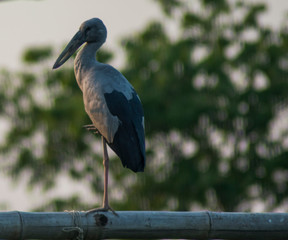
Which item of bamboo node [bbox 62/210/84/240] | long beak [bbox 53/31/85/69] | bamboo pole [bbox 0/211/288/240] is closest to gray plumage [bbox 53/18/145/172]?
long beak [bbox 53/31/85/69]

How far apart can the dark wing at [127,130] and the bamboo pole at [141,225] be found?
1.85ft

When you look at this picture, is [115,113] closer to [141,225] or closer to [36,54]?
[141,225]

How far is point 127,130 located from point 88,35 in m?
1.15

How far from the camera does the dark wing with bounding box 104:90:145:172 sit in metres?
6.30

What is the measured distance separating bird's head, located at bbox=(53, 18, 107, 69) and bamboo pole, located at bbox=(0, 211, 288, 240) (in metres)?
1.83

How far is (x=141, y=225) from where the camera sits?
580 centimetres

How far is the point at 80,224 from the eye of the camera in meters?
5.71

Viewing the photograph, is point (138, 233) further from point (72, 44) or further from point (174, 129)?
point (174, 129)

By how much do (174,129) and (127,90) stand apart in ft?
55.2

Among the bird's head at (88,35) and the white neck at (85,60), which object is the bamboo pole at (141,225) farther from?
the bird's head at (88,35)

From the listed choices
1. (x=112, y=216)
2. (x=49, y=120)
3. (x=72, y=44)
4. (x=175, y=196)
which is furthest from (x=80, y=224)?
(x=49, y=120)

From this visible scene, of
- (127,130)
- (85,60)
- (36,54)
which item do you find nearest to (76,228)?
(127,130)

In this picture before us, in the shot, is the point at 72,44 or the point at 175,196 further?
the point at 175,196

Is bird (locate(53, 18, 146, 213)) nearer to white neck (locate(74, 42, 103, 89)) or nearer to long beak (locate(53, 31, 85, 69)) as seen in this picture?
white neck (locate(74, 42, 103, 89))
